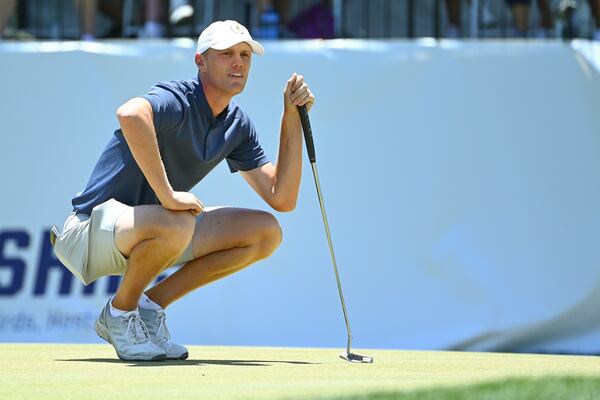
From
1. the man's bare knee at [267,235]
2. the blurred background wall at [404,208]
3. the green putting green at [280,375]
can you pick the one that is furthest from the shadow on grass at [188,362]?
the blurred background wall at [404,208]

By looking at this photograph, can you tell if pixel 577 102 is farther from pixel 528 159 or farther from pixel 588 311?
pixel 588 311

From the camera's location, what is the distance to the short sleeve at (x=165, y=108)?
13.7 ft

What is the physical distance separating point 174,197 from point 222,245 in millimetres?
465

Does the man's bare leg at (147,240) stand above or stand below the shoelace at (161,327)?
above

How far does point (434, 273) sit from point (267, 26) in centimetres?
173

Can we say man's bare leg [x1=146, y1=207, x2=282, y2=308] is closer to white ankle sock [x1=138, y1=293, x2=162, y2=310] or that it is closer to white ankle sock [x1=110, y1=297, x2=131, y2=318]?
white ankle sock [x1=138, y1=293, x2=162, y2=310]

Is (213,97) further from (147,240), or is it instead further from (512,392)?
(512,392)

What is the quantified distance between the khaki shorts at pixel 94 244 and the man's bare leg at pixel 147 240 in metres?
0.05

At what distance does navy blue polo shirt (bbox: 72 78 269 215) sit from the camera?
4293 mm

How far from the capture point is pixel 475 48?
5.89m

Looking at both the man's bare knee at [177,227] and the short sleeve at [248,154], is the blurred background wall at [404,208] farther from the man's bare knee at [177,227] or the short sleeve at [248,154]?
the man's bare knee at [177,227]

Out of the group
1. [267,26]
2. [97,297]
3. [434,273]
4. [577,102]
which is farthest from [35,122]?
[577,102]

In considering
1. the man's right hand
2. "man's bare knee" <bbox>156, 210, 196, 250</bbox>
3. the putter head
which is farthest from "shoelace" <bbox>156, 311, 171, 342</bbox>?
the putter head

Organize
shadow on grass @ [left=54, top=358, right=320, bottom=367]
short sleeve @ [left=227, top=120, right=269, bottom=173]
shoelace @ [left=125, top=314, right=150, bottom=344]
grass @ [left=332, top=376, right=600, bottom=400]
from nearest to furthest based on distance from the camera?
grass @ [left=332, top=376, right=600, bottom=400]
shadow on grass @ [left=54, top=358, right=320, bottom=367]
shoelace @ [left=125, top=314, right=150, bottom=344]
short sleeve @ [left=227, top=120, right=269, bottom=173]
